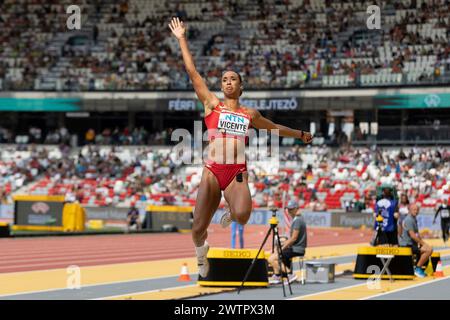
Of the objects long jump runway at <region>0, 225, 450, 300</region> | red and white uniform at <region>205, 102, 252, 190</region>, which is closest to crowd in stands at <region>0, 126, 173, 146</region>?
long jump runway at <region>0, 225, 450, 300</region>

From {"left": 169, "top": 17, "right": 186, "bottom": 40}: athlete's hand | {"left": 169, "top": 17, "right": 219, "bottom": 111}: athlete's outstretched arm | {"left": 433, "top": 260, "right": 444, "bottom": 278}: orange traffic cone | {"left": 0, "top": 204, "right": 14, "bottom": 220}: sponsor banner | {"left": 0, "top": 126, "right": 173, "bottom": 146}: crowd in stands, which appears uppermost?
{"left": 0, "top": 126, "right": 173, "bottom": 146}: crowd in stands

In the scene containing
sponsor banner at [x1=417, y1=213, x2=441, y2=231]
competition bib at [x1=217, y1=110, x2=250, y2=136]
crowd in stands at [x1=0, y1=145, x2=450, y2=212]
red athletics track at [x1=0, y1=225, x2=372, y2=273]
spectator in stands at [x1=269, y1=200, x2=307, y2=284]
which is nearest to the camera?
competition bib at [x1=217, y1=110, x2=250, y2=136]

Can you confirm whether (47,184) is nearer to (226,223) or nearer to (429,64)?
(429,64)

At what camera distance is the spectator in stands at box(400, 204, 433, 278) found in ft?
54.6

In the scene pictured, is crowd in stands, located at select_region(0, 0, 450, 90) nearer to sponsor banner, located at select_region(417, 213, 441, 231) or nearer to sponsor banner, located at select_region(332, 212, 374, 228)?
sponsor banner, located at select_region(332, 212, 374, 228)

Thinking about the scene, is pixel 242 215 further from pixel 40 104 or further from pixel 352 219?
pixel 40 104

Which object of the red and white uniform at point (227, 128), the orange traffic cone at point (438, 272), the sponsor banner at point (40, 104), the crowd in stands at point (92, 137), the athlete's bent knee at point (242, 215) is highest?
the sponsor banner at point (40, 104)

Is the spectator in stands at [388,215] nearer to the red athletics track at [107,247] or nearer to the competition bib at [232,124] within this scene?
the red athletics track at [107,247]

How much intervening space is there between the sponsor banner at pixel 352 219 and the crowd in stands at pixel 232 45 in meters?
9.33

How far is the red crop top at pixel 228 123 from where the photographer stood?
730 centimetres

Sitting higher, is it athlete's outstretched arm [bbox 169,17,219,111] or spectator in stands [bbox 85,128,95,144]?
spectator in stands [bbox 85,128,95,144]

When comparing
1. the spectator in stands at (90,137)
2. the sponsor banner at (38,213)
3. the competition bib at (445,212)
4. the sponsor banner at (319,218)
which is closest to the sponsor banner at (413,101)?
the sponsor banner at (319,218)

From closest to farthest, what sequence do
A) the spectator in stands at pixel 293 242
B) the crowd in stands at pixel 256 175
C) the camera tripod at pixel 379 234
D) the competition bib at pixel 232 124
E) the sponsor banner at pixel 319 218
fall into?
the competition bib at pixel 232 124
the spectator in stands at pixel 293 242
the camera tripod at pixel 379 234
the sponsor banner at pixel 319 218
the crowd in stands at pixel 256 175
